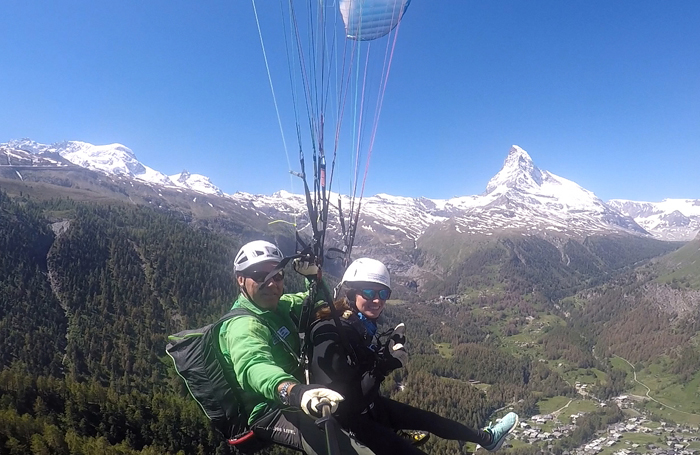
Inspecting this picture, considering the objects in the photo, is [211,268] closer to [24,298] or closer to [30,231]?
[24,298]

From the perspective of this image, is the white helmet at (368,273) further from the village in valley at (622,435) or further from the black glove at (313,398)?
the village in valley at (622,435)

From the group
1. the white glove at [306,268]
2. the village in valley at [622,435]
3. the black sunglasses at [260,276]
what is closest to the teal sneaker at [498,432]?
Answer: the white glove at [306,268]

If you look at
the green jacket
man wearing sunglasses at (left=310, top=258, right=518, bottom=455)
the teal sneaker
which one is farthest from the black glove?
the teal sneaker

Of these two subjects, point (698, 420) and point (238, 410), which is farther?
point (698, 420)

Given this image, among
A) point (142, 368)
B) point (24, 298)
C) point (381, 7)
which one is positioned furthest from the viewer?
point (24, 298)

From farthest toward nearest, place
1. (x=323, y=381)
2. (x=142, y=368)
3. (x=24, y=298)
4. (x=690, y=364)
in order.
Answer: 1. (x=690, y=364)
2. (x=24, y=298)
3. (x=142, y=368)
4. (x=323, y=381)

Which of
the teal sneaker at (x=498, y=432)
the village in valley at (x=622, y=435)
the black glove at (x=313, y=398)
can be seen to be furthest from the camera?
the village in valley at (x=622, y=435)

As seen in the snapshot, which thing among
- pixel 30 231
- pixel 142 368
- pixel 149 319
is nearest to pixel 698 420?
pixel 142 368

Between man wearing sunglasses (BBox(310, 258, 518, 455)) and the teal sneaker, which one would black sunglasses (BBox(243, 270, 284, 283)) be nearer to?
man wearing sunglasses (BBox(310, 258, 518, 455))
